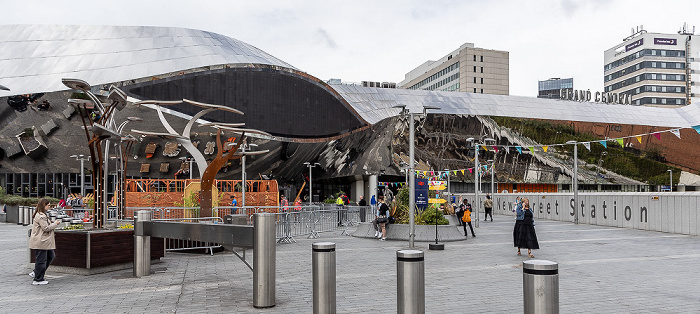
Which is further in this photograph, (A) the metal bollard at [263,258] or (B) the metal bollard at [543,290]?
(A) the metal bollard at [263,258]

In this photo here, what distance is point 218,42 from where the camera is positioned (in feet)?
176

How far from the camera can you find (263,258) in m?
7.95

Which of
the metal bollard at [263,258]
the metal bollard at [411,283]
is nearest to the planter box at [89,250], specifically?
the metal bollard at [263,258]

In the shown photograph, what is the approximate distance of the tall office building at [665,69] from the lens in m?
115

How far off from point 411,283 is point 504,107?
246ft

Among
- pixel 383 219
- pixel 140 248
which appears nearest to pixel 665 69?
pixel 383 219

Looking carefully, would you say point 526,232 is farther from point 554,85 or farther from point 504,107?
point 554,85

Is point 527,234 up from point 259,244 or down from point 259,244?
down

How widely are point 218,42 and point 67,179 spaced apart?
2031 centimetres

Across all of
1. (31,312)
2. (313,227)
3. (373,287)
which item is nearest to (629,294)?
(373,287)

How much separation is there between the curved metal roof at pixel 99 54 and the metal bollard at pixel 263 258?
42898 mm

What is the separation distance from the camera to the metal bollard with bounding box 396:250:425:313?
6258 mm

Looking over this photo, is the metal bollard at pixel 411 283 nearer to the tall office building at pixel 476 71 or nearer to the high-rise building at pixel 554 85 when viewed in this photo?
the tall office building at pixel 476 71

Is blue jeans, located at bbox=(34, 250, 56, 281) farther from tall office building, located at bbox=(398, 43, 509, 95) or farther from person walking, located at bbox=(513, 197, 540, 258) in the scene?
tall office building, located at bbox=(398, 43, 509, 95)
